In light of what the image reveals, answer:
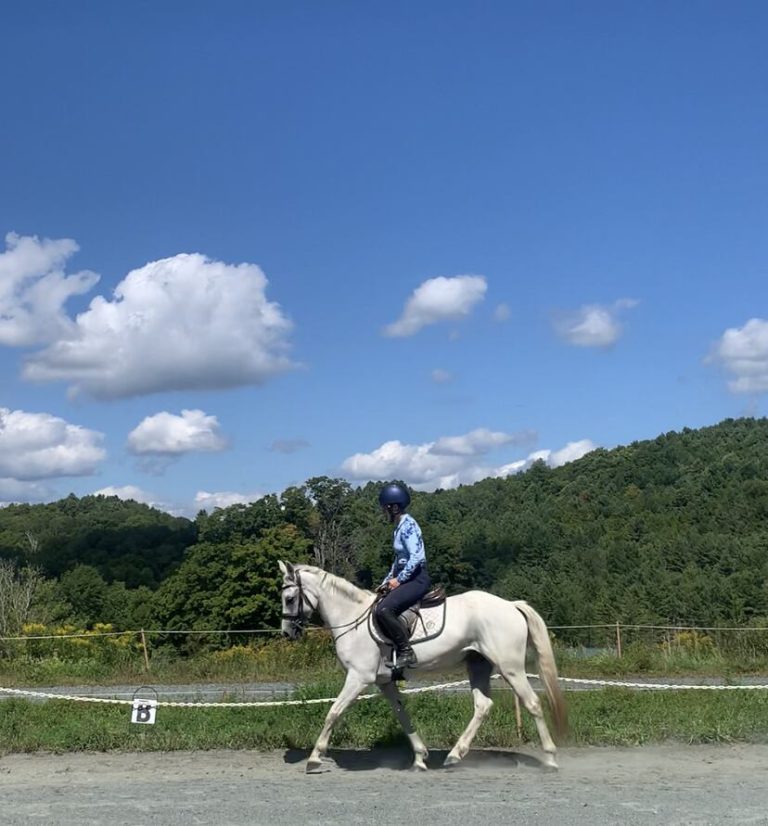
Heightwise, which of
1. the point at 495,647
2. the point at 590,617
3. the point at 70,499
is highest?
the point at 70,499

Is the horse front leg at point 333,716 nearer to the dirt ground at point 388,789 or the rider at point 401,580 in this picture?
the dirt ground at point 388,789

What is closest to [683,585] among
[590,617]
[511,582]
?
[590,617]

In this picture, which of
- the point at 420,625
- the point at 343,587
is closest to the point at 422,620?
the point at 420,625

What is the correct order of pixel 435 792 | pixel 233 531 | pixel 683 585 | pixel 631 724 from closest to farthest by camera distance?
pixel 435 792, pixel 631 724, pixel 683 585, pixel 233 531

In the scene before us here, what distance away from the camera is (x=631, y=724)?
10242mm

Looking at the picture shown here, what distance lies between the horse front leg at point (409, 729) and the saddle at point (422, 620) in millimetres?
586

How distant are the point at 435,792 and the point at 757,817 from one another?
101 inches

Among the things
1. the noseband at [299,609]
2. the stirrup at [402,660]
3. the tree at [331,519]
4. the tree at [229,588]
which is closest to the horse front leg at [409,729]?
the stirrup at [402,660]

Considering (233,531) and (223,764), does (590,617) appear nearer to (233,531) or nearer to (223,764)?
(233,531)

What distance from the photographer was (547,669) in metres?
9.27

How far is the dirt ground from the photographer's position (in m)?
6.86

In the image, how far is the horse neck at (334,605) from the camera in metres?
9.27

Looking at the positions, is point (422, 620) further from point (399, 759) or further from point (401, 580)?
point (399, 759)

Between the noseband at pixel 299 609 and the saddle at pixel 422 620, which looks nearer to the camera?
the saddle at pixel 422 620
